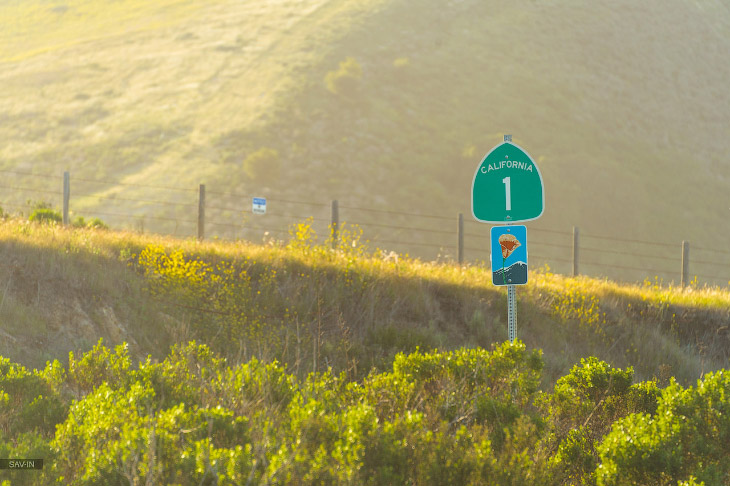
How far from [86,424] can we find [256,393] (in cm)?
135

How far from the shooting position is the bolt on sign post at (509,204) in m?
5.95

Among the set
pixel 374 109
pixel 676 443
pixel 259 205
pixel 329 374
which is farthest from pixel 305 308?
A: pixel 374 109

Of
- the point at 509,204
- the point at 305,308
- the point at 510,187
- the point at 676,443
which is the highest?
the point at 510,187

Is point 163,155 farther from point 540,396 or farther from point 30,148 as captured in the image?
point 540,396

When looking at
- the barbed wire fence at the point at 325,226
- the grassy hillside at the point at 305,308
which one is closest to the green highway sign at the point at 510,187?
the grassy hillside at the point at 305,308

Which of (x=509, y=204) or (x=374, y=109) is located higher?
(x=374, y=109)

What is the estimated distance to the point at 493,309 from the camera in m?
11.7

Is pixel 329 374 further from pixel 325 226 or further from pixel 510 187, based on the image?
pixel 325 226

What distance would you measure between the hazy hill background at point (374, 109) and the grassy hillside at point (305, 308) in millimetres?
26854

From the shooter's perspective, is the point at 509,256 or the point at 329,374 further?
the point at 509,256

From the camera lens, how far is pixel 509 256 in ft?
19.5

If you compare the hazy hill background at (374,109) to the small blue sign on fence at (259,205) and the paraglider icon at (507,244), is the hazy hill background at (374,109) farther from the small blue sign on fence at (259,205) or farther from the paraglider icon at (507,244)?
the paraglider icon at (507,244)

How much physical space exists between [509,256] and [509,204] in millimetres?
459

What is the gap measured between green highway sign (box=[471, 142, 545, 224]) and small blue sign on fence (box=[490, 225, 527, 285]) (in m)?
0.13
